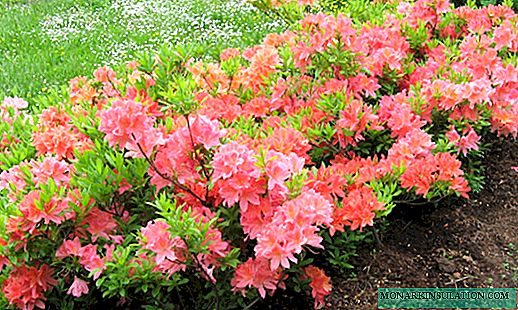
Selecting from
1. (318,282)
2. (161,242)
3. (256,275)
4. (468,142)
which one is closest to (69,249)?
(161,242)

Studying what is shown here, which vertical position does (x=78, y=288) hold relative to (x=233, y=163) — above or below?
below

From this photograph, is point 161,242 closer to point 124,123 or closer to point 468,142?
point 124,123

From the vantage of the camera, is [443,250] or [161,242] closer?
[161,242]

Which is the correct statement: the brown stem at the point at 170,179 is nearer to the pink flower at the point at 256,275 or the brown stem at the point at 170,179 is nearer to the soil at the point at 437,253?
the pink flower at the point at 256,275

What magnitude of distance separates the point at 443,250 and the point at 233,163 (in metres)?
1.21

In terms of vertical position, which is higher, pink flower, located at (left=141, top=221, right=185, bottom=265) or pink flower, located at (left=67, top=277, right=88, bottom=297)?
pink flower, located at (left=141, top=221, right=185, bottom=265)

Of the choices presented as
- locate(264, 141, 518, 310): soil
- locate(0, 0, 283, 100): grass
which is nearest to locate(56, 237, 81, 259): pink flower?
locate(264, 141, 518, 310): soil

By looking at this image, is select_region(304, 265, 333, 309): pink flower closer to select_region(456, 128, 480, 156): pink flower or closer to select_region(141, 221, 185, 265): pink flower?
select_region(141, 221, 185, 265): pink flower

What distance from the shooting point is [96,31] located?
6.85 metres

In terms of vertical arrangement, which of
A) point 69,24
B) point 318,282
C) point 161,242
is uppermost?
point 161,242

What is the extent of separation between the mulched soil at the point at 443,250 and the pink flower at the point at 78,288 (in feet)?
2.95

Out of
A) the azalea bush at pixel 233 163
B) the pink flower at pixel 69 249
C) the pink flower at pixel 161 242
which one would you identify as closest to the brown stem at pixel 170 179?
the azalea bush at pixel 233 163

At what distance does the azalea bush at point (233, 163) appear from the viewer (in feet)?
6.36

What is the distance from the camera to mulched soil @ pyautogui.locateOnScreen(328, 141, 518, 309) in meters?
2.47
